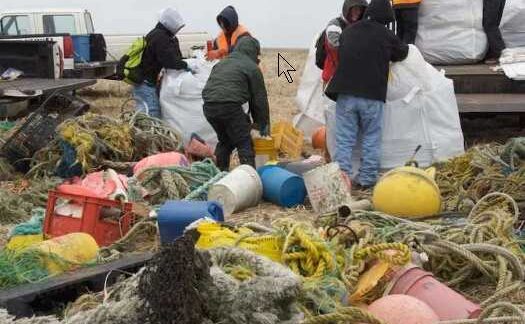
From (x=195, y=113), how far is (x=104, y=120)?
1107mm

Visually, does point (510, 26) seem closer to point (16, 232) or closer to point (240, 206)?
point (240, 206)

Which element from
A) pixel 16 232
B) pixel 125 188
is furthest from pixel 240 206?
pixel 16 232

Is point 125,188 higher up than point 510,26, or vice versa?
point 510,26

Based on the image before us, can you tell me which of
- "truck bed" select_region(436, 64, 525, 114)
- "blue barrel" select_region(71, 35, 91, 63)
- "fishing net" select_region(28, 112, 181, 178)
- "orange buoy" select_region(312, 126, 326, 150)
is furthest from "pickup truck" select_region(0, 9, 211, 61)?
"truck bed" select_region(436, 64, 525, 114)

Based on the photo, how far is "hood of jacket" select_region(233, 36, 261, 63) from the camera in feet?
23.1

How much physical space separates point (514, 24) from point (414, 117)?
2891 mm

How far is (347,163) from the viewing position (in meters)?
6.67

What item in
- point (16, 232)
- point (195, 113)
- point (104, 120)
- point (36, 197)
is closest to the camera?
point (16, 232)

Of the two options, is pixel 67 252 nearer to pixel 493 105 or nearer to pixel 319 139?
pixel 319 139

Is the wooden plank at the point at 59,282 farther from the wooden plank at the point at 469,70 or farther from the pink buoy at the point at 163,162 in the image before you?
the wooden plank at the point at 469,70

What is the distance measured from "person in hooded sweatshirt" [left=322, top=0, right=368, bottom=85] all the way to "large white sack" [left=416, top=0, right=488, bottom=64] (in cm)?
180

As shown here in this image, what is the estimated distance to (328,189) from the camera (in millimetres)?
5723

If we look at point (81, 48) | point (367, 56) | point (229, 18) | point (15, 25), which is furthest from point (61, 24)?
point (367, 56)

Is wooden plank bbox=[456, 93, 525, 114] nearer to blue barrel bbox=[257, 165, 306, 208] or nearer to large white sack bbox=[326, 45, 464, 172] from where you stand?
large white sack bbox=[326, 45, 464, 172]
